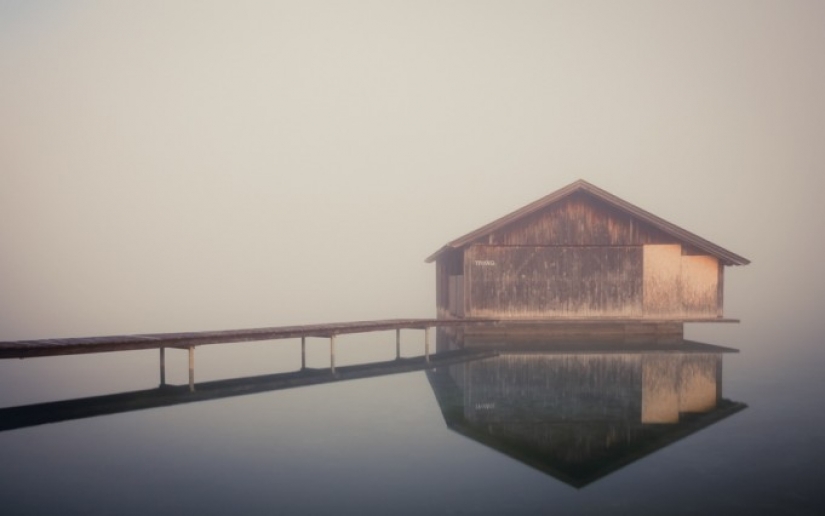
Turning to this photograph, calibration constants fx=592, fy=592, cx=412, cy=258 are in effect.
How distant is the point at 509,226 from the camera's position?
26.6 meters

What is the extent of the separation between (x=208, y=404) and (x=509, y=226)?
15861 mm

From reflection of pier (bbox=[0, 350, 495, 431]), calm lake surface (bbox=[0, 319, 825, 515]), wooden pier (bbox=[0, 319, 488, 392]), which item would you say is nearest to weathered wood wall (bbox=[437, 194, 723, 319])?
reflection of pier (bbox=[0, 350, 495, 431])

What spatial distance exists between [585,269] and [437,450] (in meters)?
17.7

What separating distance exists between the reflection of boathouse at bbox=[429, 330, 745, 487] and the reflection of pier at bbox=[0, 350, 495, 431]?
2290 mm

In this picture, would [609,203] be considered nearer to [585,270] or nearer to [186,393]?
[585,270]

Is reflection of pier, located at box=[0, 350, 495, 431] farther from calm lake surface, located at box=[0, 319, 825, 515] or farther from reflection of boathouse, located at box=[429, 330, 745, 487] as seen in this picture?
reflection of boathouse, located at box=[429, 330, 745, 487]

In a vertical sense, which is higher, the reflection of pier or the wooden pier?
the wooden pier

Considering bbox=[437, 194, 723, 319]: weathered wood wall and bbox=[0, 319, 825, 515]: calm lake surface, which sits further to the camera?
bbox=[437, 194, 723, 319]: weathered wood wall

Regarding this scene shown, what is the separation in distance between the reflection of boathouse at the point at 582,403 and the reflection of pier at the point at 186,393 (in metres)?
2.29

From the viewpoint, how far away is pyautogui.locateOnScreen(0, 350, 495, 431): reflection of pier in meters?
14.0

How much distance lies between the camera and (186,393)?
16.3m

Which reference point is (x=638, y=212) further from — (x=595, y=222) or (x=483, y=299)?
(x=483, y=299)

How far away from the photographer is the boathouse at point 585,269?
Answer: 86.8ft

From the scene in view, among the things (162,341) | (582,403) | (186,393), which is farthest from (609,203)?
(162,341)
